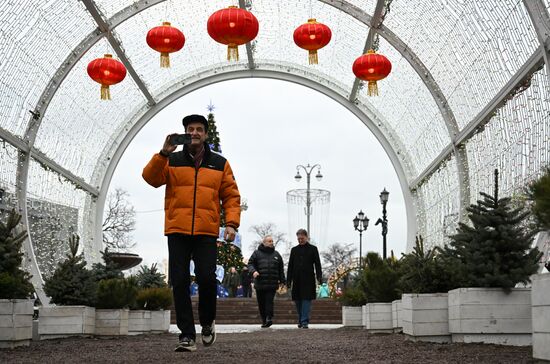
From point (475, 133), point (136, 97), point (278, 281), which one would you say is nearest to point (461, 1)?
point (475, 133)

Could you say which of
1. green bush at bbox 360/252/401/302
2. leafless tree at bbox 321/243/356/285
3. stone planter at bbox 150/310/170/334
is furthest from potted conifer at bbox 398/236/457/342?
leafless tree at bbox 321/243/356/285

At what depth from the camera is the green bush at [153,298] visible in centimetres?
1407

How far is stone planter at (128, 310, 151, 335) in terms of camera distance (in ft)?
44.0

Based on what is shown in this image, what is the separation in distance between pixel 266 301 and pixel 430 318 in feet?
23.7

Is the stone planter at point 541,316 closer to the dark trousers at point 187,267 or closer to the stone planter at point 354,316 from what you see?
the dark trousers at point 187,267

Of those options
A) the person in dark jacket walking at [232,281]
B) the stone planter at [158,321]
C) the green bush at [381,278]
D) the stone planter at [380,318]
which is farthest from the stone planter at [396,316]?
the person in dark jacket walking at [232,281]

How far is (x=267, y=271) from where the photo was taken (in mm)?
15125

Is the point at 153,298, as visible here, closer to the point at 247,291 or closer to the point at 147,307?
the point at 147,307

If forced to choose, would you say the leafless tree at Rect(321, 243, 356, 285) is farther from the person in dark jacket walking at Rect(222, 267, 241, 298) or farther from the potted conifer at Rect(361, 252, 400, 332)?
the potted conifer at Rect(361, 252, 400, 332)

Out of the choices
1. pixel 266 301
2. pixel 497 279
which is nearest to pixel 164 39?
pixel 266 301

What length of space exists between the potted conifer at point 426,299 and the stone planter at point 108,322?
14.5 feet

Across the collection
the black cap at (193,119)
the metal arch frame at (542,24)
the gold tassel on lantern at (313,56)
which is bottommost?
the black cap at (193,119)

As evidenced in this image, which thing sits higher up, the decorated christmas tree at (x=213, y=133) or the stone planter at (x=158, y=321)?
the decorated christmas tree at (x=213, y=133)

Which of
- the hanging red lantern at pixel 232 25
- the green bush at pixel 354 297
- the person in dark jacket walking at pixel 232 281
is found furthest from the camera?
the person in dark jacket walking at pixel 232 281
